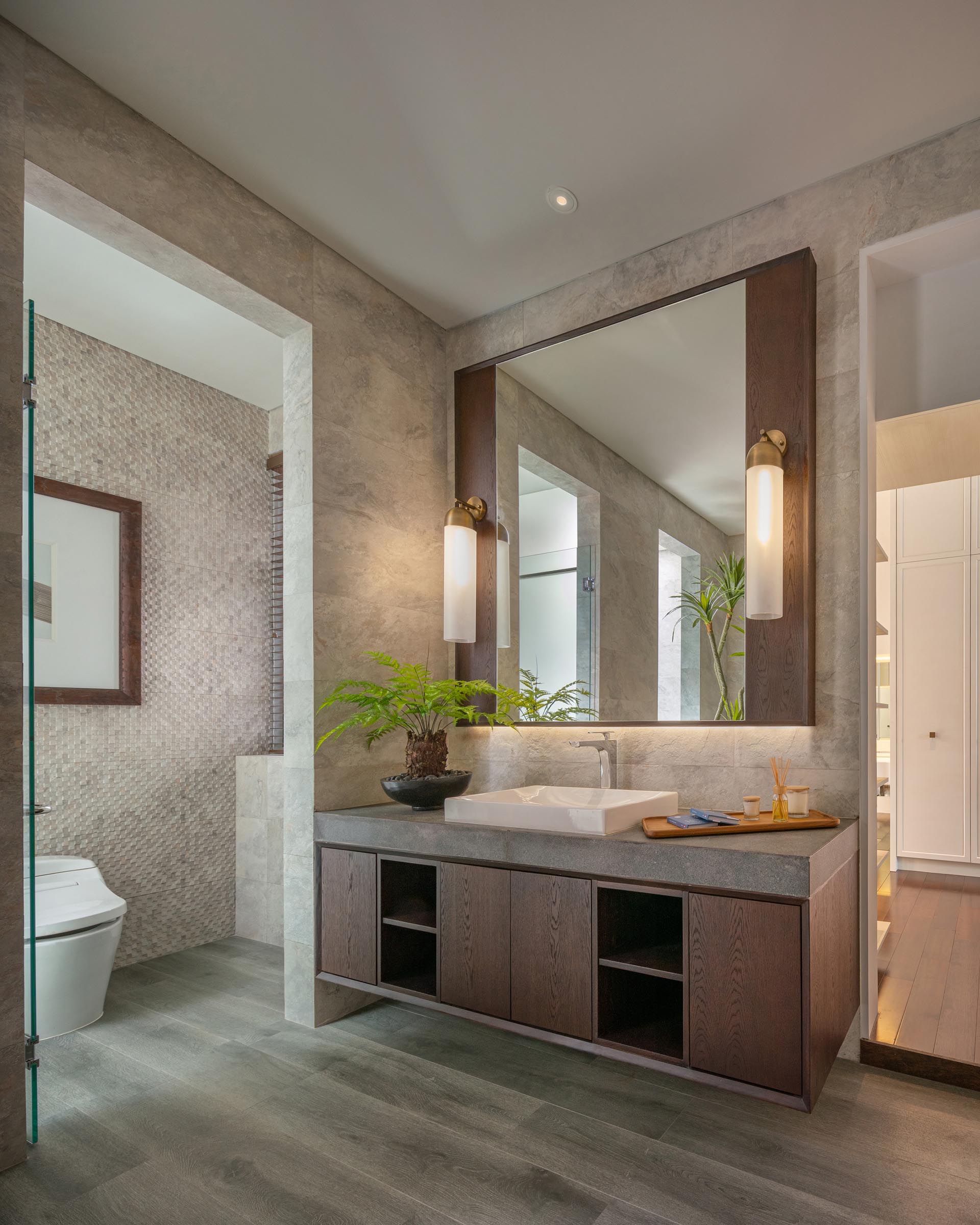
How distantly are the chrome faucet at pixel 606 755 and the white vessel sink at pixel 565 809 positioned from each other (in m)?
0.04

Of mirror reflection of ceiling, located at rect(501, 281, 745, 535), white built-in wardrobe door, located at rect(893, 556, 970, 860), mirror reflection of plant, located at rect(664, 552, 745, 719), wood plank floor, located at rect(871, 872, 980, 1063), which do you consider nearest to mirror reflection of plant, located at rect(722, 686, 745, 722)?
mirror reflection of plant, located at rect(664, 552, 745, 719)

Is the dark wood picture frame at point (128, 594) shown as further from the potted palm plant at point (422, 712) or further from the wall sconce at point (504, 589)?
the wall sconce at point (504, 589)

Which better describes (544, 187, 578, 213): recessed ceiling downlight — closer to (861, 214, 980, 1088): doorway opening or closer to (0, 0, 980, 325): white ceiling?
(0, 0, 980, 325): white ceiling

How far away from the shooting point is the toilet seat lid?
8.64ft

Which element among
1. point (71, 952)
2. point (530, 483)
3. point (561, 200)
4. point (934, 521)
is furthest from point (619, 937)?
point (934, 521)

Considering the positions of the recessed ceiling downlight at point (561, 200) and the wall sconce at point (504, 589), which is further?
the wall sconce at point (504, 589)

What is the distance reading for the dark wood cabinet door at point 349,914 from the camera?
2.60 m

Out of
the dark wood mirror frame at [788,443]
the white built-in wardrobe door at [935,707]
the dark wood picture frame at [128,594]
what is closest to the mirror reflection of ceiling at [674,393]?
the dark wood mirror frame at [788,443]

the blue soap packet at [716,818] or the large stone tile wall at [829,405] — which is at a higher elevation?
the large stone tile wall at [829,405]

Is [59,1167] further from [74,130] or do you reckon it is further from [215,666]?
[74,130]

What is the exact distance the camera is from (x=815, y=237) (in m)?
2.58

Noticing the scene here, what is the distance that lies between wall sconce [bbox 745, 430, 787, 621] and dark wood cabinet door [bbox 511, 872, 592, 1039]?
3.39 feet

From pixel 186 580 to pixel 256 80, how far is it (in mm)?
2223

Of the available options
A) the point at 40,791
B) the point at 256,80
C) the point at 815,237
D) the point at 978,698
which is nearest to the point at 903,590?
the point at 978,698
